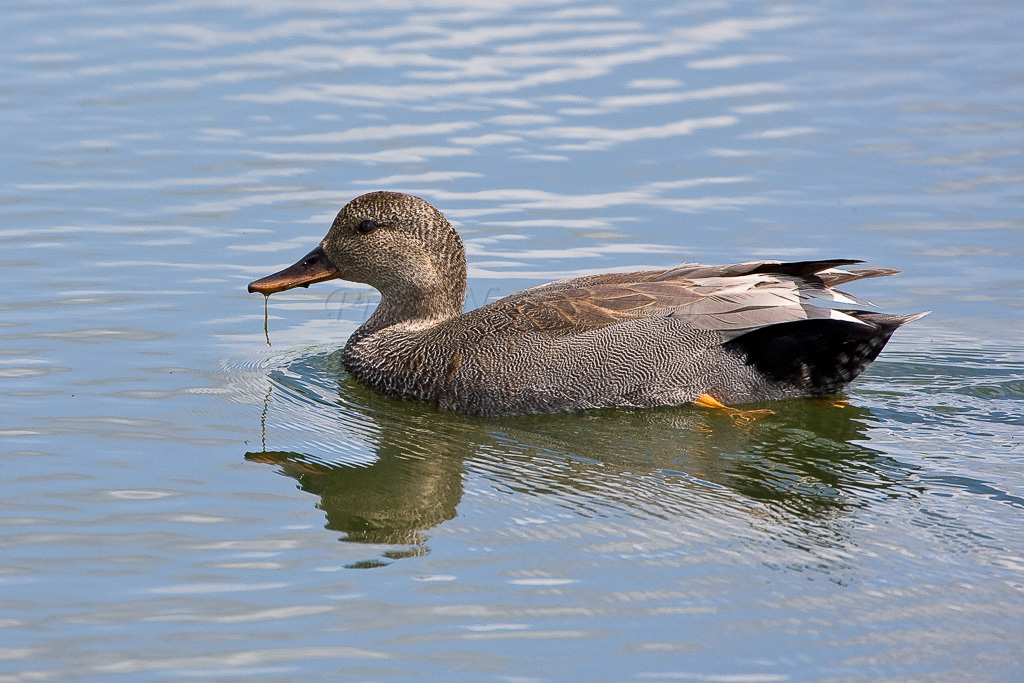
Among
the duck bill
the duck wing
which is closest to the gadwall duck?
the duck wing

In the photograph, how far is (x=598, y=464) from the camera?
689 centimetres

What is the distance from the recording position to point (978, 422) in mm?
7418

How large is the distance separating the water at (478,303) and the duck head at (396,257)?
0.57m

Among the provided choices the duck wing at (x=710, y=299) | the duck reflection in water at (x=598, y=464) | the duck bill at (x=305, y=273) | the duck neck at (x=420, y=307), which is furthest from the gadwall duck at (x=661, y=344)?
the duck bill at (x=305, y=273)

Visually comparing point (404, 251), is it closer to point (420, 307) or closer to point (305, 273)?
point (420, 307)

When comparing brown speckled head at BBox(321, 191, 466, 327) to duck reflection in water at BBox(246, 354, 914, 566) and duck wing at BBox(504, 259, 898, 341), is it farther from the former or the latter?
duck reflection in water at BBox(246, 354, 914, 566)

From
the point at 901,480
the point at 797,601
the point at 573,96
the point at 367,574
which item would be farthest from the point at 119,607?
the point at 573,96

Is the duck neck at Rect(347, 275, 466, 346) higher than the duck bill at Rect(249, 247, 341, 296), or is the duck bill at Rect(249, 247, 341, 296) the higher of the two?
the duck bill at Rect(249, 247, 341, 296)

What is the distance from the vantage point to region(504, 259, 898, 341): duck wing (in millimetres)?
7633

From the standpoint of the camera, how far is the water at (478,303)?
523cm

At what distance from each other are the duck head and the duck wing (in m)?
0.64

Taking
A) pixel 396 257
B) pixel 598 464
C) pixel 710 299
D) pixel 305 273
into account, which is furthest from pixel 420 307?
pixel 598 464

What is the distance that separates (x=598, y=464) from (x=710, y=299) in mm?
1411

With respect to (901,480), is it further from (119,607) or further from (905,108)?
(905,108)
